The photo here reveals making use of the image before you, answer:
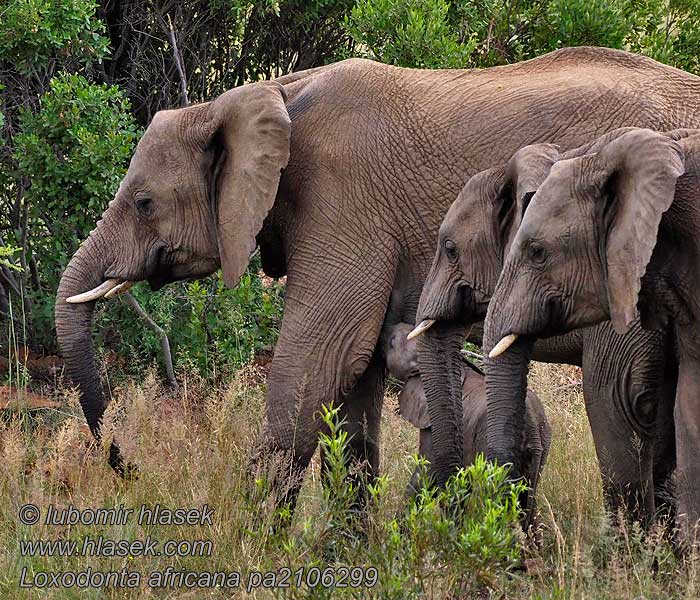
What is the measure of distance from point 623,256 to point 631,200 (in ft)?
0.73

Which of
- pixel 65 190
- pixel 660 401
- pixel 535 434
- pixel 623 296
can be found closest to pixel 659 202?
pixel 623 296

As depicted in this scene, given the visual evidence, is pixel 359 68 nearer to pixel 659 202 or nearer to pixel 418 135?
pixel 418 135

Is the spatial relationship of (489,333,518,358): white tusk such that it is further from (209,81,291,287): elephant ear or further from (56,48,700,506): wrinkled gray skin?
(209,81,291,287): elephant ear

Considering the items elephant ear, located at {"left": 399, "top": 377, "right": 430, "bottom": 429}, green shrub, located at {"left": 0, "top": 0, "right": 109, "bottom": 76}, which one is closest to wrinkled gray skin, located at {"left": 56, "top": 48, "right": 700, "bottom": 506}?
elephant ear, located at {"left": 399, "top": 377, "right": 430, "bottom": 429}

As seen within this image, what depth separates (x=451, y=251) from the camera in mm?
6918

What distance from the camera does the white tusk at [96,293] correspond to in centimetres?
756

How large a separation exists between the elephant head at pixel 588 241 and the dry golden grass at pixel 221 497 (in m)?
0.85

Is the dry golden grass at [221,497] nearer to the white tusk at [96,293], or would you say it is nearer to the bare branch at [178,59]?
the white tusk at [96,293]

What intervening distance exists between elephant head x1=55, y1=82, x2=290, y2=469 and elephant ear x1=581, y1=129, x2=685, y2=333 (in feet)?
6.82

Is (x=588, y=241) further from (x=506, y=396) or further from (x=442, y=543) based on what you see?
(x=442, y=543)

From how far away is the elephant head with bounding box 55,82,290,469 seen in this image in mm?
7309

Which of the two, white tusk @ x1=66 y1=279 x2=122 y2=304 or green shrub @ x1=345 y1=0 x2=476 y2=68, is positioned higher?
green shrub @ x1=345 y1=0 x2=476 y2=68

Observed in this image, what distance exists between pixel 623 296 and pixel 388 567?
1.38 m

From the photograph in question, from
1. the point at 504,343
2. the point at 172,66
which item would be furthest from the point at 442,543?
the point at 172,66
